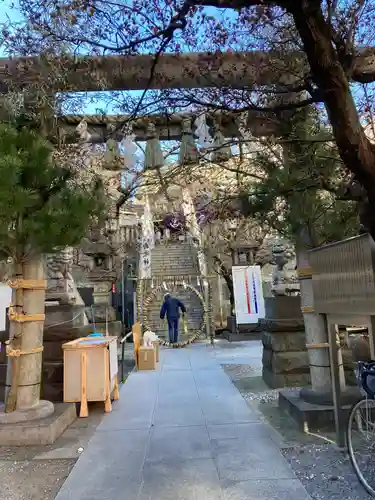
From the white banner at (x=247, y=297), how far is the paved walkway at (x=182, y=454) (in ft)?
23.0

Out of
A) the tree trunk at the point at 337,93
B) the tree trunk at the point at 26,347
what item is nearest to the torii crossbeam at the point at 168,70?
the tree trunk at the point at 337,93

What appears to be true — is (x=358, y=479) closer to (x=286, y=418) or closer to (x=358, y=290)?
(x=358, y=290)

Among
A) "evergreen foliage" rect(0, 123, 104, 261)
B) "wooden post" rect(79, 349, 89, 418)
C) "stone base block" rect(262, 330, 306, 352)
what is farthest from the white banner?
"evergreen foliage" rect(0, 123, 104, 261)

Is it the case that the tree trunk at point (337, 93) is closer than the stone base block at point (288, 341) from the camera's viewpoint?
Yes

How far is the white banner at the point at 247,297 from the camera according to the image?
1402cm

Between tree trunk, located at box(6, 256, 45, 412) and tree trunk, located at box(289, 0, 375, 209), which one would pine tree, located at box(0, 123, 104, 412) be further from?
tree trunk, located at box(289, 0, 375, 209)

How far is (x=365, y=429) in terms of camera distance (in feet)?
12.1

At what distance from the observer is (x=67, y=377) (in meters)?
5.80

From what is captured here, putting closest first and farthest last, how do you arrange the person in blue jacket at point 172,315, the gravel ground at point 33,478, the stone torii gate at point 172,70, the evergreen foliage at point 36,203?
the gravel ground at point 33,478, the evergreen foliage at point 36,203, the stone torii gate at point 172,70, the person in blue jacket at point 172,315

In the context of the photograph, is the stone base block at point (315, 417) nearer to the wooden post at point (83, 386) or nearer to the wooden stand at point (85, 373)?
the wooden stand at point (85, 373)

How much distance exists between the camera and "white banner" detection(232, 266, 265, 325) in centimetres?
1402

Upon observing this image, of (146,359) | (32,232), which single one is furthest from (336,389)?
(146,359)

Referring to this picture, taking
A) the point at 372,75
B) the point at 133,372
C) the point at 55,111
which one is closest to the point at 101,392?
the point at 133,372


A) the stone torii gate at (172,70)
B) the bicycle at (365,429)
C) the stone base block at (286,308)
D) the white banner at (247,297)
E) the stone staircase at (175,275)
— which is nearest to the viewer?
the bicycle at (365,429)
